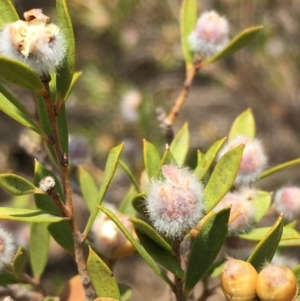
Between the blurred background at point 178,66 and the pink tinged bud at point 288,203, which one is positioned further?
the blurred background at point 178,66

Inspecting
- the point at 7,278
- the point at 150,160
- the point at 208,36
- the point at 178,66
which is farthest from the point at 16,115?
the point at 178,66

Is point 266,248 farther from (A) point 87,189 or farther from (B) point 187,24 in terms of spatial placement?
(B) point 187,24

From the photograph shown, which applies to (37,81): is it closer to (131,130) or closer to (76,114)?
(131,130)

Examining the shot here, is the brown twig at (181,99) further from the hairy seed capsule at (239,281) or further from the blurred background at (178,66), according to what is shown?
the blurred background at (178,66)

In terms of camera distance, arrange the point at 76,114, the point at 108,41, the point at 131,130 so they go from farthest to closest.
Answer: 1. the point at 108,41
2. the point at 76,114
3. the point at 131,130

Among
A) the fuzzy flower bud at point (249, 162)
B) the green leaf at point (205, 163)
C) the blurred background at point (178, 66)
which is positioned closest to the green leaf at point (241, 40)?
the fuzzy flower bud at point (249, 162)

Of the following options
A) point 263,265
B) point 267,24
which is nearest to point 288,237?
point 263,265
